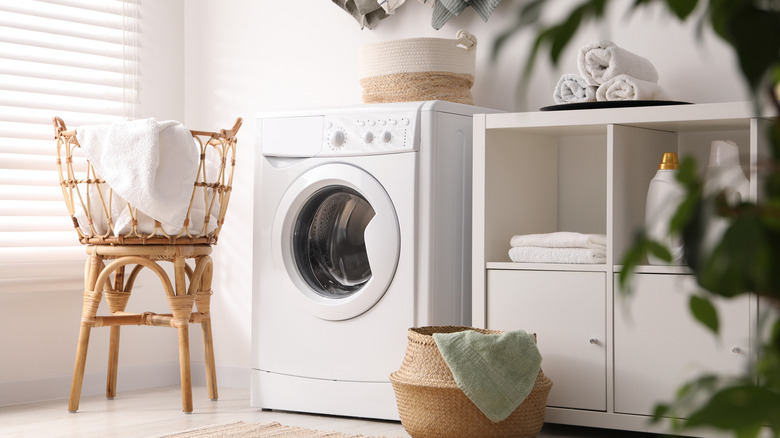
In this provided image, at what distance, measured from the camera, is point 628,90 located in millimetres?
2268

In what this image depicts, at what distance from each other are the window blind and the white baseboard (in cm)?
31

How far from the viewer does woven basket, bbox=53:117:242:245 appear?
257cm

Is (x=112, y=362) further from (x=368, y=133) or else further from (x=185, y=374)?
(x=368, y=133)

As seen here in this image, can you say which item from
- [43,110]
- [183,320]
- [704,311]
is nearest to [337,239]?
[183,320]

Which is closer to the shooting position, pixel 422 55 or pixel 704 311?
pixel 704 311

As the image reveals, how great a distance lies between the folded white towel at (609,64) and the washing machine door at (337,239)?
24.7 inches

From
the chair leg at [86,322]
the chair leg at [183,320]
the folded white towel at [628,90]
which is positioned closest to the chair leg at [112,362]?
the chair leg at [86,322]

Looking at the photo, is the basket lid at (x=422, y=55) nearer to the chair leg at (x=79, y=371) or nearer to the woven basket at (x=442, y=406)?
the woven basket at (x=442, y=406)

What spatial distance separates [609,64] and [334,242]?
90 cm

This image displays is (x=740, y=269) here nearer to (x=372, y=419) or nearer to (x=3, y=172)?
(x=372, y=419)

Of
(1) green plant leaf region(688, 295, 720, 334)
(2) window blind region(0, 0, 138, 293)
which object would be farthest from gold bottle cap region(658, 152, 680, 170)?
(1) green plant leaf region(688, 295, 720, 334)

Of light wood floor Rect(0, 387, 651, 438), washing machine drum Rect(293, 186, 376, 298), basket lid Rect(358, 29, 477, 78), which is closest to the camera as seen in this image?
light wood floor Rect(0, 387, 651, 438)

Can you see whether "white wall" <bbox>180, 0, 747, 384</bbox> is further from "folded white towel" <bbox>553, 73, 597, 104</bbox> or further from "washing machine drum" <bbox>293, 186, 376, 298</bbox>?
"washing machine drum" <bbox>293, 186, 376, 298</bbox>

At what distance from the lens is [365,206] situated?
2.55m
